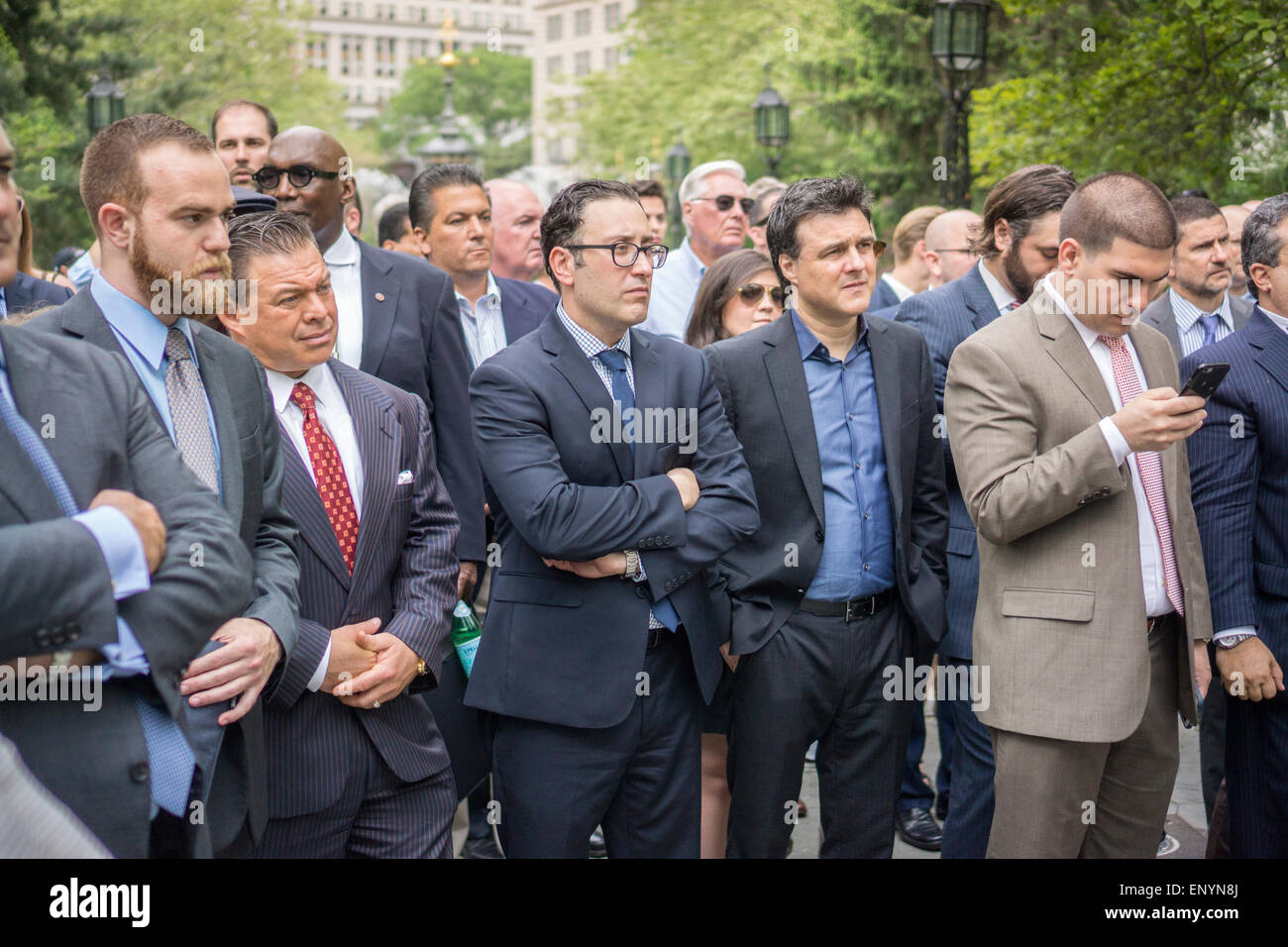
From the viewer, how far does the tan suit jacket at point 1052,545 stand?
3.95 m

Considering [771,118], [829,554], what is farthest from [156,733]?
[771,118]

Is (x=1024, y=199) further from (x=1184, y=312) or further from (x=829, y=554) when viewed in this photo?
(x=1184, y=312)

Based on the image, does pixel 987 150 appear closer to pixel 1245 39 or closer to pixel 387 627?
pixel 1245 39

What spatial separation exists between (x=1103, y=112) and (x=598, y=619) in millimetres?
6843

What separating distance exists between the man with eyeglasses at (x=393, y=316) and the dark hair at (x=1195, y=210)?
3771 mm

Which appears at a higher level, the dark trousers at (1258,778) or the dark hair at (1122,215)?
the dark hair at (1122,215)

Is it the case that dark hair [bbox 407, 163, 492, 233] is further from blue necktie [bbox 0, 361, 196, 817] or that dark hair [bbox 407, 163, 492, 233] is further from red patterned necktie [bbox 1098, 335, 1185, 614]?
blue necktie [bbox 0, 361, 196, 817]

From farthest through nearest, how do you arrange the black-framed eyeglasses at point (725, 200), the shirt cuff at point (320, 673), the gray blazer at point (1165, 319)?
1. the black-framed eyeglasses at point (725, 200)
2. the gray blazer at point (1165, 319)
3. the shirt cuff at point (320, 673)

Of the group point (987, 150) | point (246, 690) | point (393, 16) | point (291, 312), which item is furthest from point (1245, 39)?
point (393, 16)

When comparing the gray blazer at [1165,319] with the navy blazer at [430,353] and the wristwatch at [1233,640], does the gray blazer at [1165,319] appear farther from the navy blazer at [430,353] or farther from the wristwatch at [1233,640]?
the navy blazer at [430,353]

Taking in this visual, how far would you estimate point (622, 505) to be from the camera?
3.91m

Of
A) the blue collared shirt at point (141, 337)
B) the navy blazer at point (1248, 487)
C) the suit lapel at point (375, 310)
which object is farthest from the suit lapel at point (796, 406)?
the blue collared shirt at point (141, 337)

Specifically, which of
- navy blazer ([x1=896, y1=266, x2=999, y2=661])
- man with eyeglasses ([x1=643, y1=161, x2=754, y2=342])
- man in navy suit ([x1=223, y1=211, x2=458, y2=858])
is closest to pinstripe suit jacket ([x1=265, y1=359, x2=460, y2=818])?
man in navy suit ([x1=223, y1=211, x2=458, y2=858])

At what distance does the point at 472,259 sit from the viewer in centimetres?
672
